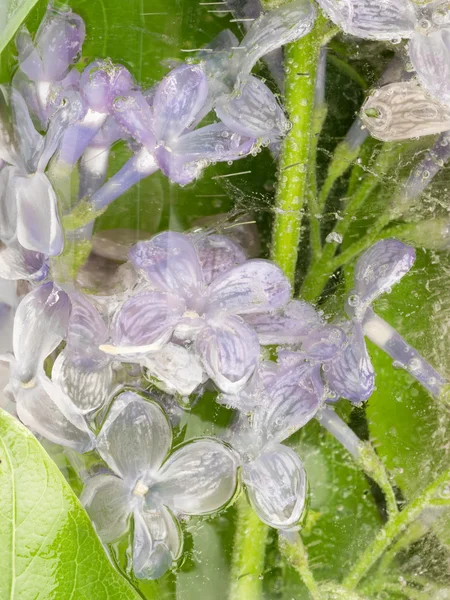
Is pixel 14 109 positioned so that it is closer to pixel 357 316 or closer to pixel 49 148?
pixel 49 148

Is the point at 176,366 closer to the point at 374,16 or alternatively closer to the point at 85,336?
the point at 85,336

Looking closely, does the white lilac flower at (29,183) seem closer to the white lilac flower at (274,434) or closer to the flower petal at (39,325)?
the flower petal at (39,325)

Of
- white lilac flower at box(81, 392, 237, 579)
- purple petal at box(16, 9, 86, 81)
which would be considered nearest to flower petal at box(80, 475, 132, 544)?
white lilac flower at box(81, 392, 237, 579)

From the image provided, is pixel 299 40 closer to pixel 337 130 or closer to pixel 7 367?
pixel 337 130

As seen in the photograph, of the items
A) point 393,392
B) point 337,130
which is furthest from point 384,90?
point 393,392

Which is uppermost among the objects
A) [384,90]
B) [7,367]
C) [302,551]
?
[384,90]

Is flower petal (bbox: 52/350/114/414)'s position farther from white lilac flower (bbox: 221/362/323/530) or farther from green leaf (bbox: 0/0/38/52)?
green leaf (bbox: 0/0/38/52)

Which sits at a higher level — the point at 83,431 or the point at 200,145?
the point at 200,145
